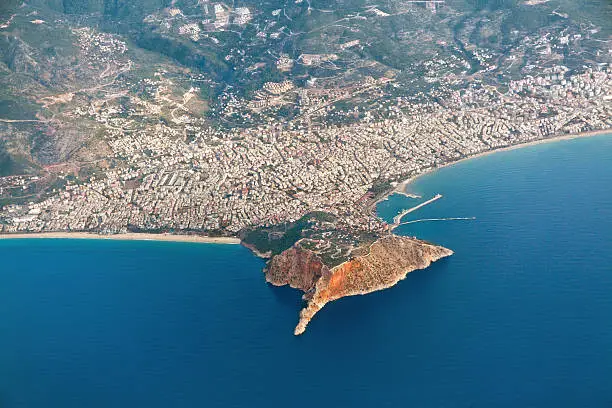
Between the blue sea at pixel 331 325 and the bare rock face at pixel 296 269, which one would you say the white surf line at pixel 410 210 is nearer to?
the blue sea at pixel 331 325

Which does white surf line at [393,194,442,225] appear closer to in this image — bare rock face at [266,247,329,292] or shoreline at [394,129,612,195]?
shoreline at [394,129,612,195]

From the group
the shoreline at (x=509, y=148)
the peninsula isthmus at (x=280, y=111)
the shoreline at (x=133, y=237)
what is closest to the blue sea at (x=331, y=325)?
the shoreline at (x=133, y=237)

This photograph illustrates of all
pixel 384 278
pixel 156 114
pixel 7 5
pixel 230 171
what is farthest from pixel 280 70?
pixel 384 278

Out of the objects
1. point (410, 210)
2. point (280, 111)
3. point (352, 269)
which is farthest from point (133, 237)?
point (280, 111)

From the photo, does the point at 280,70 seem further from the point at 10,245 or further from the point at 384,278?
the point at 384,278

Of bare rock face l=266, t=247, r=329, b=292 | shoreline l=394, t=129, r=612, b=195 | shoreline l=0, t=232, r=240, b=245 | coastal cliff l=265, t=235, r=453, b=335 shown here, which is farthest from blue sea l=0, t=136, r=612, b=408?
shoreline l=394, t=129, r=612, b=195
